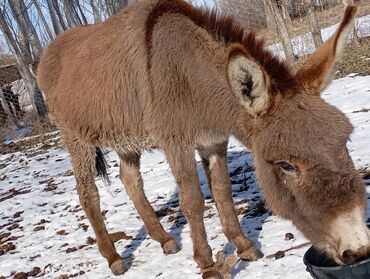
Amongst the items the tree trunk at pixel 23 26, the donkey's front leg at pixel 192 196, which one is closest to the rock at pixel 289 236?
the donkey's front leg at pixel 192 196

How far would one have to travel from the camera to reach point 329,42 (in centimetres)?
252

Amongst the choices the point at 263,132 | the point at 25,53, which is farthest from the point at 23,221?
the point at 25,53

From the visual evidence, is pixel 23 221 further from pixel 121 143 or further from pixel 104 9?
pixel 104 9

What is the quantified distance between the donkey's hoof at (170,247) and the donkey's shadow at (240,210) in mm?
119

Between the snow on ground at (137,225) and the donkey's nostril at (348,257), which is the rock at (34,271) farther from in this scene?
the donkey's nostril at (348,257)

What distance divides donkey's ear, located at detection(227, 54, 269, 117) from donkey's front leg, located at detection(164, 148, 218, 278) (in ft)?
2.63

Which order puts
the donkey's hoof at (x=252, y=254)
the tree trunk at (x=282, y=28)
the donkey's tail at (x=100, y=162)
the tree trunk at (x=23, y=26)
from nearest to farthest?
the donkey's hoof at (x=252, y=254) → the donkey's tail at (x=100, y=162) → the tree trunk at (x=282, y=28) → the tree trunk at (x=23, y=26)

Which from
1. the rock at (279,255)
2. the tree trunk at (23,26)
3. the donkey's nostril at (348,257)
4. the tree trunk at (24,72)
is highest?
the tree trunk at (23,26)

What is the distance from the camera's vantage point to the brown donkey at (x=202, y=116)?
84.7 inches

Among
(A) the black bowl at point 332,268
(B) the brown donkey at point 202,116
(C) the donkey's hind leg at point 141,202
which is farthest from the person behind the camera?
(C) the donkey's hind leg at point 141,202

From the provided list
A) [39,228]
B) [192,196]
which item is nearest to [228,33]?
[192,196]

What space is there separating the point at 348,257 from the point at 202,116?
1.34m

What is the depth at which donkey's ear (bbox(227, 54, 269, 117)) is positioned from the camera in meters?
2.20

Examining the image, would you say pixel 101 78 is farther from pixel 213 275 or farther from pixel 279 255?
pixel 279 255
